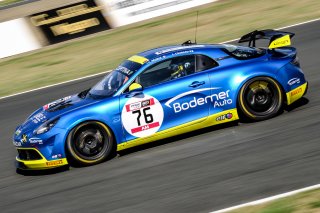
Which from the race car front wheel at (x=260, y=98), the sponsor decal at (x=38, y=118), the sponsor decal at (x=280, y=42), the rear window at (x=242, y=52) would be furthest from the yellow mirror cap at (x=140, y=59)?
the sponsor decal at (x=280, y=42)

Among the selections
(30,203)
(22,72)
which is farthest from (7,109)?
(30,203)

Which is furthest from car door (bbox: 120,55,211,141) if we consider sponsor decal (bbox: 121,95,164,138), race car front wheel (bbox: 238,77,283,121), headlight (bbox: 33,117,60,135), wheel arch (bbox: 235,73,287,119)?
headlight (bbox: 33,117,60,135)

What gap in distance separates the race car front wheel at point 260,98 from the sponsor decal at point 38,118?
9.91 ft

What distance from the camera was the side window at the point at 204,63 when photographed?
30.8 ft

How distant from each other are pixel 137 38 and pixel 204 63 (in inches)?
369

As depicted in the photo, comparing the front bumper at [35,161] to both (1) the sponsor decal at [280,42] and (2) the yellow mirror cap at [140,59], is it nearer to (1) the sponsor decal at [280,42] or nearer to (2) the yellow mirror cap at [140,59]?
(2) the yellow mirror cap at [140,59]

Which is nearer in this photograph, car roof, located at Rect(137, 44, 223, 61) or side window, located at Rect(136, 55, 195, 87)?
side window, located at Rect(136, 55, 195, 87)

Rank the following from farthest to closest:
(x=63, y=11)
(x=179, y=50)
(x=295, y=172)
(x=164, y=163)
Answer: (x=63, y=11)
(x=179, y=50)
(x=164, y=163)
(x=295, y=172)

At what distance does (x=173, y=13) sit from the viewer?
20.3 metres

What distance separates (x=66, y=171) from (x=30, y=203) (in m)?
1.20

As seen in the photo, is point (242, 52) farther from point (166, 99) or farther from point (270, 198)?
point (270, 198)

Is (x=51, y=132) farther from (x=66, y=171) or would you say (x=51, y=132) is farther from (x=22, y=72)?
(x=22, y=72)

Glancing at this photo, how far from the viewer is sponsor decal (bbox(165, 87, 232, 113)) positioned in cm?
911

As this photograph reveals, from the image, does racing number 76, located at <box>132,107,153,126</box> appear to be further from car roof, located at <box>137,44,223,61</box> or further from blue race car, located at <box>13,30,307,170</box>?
car roof, located at <box>137,44,223,61</box>
